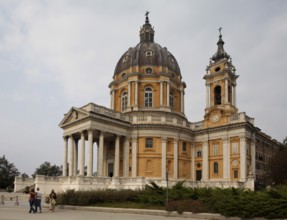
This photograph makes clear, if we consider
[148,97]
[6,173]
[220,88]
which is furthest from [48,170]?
[220,88]

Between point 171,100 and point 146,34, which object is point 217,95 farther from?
point 146,34

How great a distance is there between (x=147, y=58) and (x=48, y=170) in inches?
1712

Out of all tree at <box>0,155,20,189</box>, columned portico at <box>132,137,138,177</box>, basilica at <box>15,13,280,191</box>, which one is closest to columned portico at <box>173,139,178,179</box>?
basilica at <box>15,13,280,191</box>

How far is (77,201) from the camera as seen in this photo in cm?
2475

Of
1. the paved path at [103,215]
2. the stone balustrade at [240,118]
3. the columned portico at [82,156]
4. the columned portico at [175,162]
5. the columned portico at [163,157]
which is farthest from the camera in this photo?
the columned portico at [175,162]

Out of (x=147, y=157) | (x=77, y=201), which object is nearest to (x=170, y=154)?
(x=147, y=157)

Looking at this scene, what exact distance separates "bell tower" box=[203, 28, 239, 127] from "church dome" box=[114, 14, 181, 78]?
718cm

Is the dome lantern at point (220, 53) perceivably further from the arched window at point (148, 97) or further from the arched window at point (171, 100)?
the arched window at point (148, 97)

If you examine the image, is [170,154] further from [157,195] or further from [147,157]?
[157,195]

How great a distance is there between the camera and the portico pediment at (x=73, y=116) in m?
45.2

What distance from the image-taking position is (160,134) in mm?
49906

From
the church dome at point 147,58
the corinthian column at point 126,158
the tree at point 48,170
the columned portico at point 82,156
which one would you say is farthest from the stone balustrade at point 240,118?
the tree at point 48,170

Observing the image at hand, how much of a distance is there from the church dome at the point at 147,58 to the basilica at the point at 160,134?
17 centimetres

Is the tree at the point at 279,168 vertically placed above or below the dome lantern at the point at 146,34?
below
